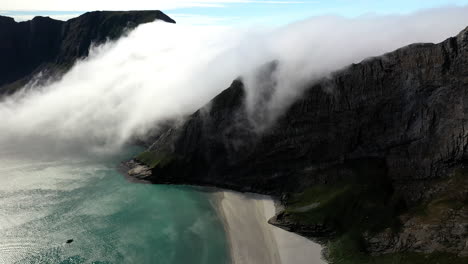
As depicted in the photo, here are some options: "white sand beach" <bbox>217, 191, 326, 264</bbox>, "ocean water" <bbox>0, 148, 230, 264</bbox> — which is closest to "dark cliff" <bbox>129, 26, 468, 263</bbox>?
"white sand beach" <bbox>217, 191, 326, 264</bbox>

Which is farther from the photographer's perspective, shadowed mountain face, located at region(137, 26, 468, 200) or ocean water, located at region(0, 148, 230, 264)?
shadowed mountain face, located at region(137, 26, 468, 200)

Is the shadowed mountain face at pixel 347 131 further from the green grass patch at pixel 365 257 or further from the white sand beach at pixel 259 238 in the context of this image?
the green grass patch at pixel 365 257

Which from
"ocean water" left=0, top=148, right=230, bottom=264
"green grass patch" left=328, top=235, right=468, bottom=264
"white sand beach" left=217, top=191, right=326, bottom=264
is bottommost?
"ocean water" left=0, top=148, right=230, bottom=264

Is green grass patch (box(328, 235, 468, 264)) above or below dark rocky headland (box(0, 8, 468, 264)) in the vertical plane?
below

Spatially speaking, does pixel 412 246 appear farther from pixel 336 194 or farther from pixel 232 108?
pixel 232 108

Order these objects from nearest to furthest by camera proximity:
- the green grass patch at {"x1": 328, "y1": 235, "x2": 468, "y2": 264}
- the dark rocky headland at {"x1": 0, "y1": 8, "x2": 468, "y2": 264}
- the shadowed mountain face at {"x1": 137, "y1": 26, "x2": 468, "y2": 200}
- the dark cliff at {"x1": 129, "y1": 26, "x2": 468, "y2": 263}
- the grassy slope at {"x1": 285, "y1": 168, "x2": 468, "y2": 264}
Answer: the green grass patch at {"x1": 328, "y1": 235, "x2": 468, "y2": 264} < the grassy slope at {"x1": 285, "y1": 168, "x2": 468, "y2": 264} < the dark rocky headland at {"x1": 0, "y1": 8, "x2": 468, "y2": 264} < the dark cliff at {"x1": 129, "y1": 26, "x2": 468, "y2": 263} < the shadowed mountain face at {"x1": 137, "y1": 26, "x2": 468, "y2": 200}

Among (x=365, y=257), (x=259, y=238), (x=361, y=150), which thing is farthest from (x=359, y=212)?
(x=259, y=238)

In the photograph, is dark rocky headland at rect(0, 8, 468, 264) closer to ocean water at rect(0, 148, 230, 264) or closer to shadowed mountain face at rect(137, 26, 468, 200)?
shadowed mountain face at rect(137, 26, 468, 200)

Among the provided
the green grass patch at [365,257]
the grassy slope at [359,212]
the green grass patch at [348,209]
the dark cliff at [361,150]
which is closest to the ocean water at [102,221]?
the dark cliff at [361,150]

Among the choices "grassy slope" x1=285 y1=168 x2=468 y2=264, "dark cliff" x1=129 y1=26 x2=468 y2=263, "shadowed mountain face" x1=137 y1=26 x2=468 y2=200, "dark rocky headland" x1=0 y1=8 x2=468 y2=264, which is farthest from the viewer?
"shadowed mountain face" x1=137 y1=26 x2=468 y2=200
